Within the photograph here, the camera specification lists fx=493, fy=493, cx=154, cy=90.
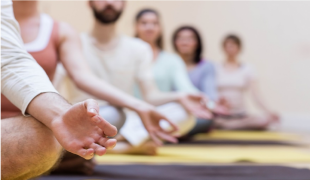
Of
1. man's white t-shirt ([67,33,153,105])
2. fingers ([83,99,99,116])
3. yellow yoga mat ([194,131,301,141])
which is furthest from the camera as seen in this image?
yellow yoga mat ([194,131,301,141])

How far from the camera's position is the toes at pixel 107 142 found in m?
0.82

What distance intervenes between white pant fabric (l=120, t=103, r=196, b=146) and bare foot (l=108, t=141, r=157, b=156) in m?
0.02

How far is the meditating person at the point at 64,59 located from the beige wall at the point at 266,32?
3.60m

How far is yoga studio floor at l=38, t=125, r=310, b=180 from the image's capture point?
1.55 meters

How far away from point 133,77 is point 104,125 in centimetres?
159

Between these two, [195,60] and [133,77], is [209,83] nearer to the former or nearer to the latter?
[195,60]

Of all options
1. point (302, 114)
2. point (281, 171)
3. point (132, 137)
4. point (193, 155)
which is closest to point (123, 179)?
point (281, 171)

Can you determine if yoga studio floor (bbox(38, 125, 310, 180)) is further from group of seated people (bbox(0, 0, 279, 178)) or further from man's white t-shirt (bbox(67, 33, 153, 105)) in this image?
man's white t-shirt (bbox(67, 33, 153, 105))

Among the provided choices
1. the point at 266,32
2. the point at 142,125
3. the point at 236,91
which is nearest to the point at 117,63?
the point at 142,125

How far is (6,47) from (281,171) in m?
1.05

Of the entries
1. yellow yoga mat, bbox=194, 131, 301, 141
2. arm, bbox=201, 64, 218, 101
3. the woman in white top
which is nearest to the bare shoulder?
yellow yoga mat, bbox=194, 131, 301, 141

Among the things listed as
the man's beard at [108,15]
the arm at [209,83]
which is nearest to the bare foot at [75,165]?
the man's beard at [108,15]

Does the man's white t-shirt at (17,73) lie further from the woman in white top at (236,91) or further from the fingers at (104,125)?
the woman in white top at (236,91)

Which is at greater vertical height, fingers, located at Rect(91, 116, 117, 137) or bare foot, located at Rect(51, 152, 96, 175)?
fingers, located at Rect(91, 116, 117, 137)
